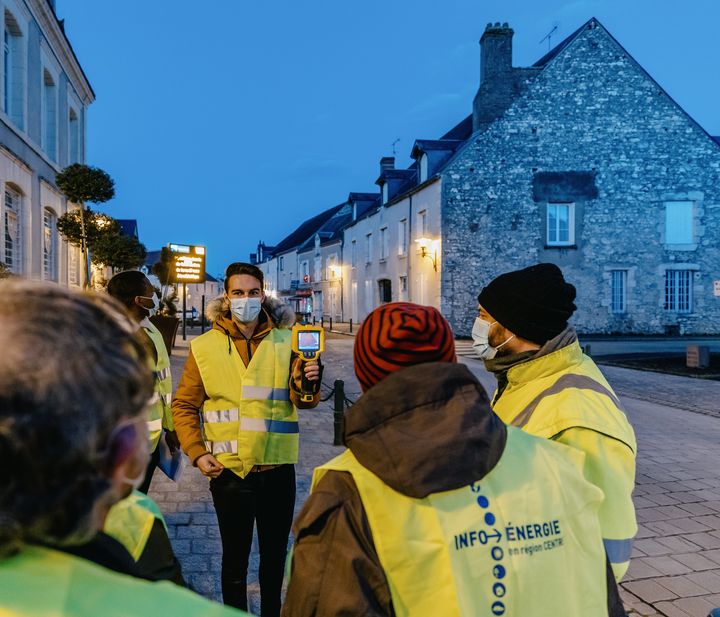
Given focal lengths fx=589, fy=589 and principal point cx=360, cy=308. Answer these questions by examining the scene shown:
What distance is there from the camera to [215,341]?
10.2 ft

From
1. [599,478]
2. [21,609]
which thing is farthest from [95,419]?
[599,478]

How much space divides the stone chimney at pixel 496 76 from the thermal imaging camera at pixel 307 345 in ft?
83.5

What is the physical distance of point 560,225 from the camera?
2656cm

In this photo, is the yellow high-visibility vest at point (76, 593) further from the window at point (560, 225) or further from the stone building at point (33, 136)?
the window at point (560, 225)

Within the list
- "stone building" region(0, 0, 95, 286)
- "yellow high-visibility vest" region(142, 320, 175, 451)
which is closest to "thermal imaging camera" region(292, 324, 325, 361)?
"yellow high-visibility vest" region(142, 320, 175, 451)

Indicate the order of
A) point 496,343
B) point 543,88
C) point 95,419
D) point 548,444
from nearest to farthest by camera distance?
point 95,419, point 548,444, point 496,343, point 543,88

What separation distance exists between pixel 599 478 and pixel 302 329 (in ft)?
5.57

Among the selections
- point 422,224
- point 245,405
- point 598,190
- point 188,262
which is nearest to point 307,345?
point 245,405

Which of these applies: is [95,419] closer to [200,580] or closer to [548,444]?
[548,444]

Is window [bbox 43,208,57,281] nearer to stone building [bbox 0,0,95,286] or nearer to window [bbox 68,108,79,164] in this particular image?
stone building [bbox 0,0,95,286]

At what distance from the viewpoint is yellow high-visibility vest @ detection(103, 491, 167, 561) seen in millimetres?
935

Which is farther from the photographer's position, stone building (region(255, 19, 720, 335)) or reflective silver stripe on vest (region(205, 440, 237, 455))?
stone building (region(255, 19, 720, 335))

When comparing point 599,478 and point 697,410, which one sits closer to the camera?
point 599,478

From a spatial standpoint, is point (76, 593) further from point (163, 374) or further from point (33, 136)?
point (33, 136)
